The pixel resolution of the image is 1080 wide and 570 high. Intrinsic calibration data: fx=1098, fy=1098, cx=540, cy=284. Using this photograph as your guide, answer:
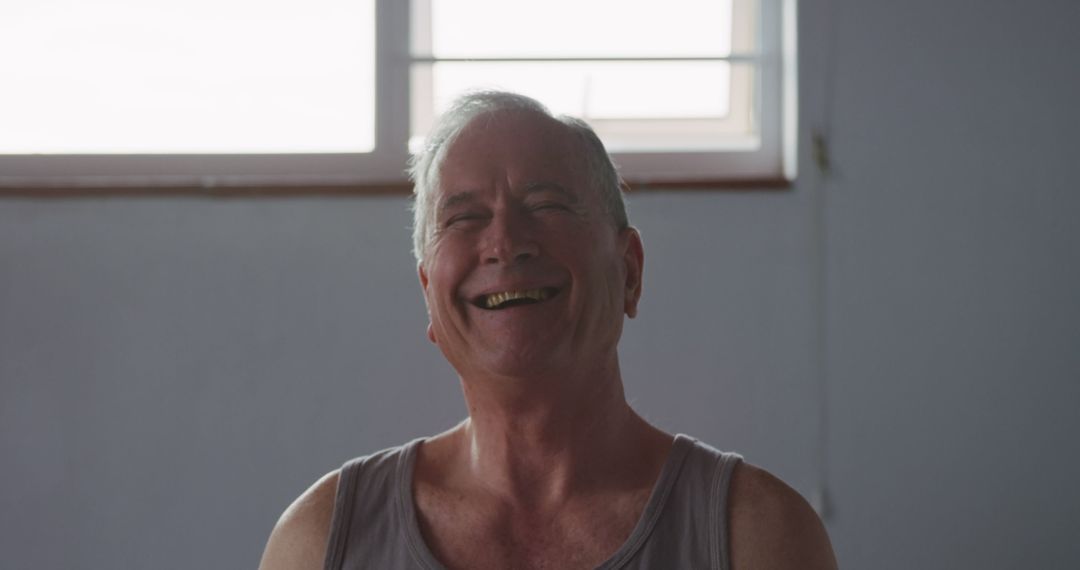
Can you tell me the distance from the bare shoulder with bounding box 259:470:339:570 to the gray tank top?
14mm

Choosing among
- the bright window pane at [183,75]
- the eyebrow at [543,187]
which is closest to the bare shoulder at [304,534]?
the eyebrow at [543,187]

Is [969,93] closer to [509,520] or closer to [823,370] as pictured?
[823,370]

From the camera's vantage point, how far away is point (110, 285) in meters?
2.21

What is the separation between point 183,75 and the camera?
235cm

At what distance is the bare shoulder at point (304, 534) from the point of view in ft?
3.73

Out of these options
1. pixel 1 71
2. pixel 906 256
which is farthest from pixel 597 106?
pixel 1 71

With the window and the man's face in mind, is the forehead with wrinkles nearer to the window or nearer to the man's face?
the man's face

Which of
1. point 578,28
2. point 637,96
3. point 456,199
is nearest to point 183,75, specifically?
point 578,28

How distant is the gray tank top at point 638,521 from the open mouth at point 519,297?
21 centimetres

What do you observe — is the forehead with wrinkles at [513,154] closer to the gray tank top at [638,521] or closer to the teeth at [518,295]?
the teeth at [518,295]

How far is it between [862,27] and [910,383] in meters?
0.75

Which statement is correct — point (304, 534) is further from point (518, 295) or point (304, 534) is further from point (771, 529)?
point (771, 529)

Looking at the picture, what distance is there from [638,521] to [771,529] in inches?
5.1

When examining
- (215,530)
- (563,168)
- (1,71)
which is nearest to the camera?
(563,168)
